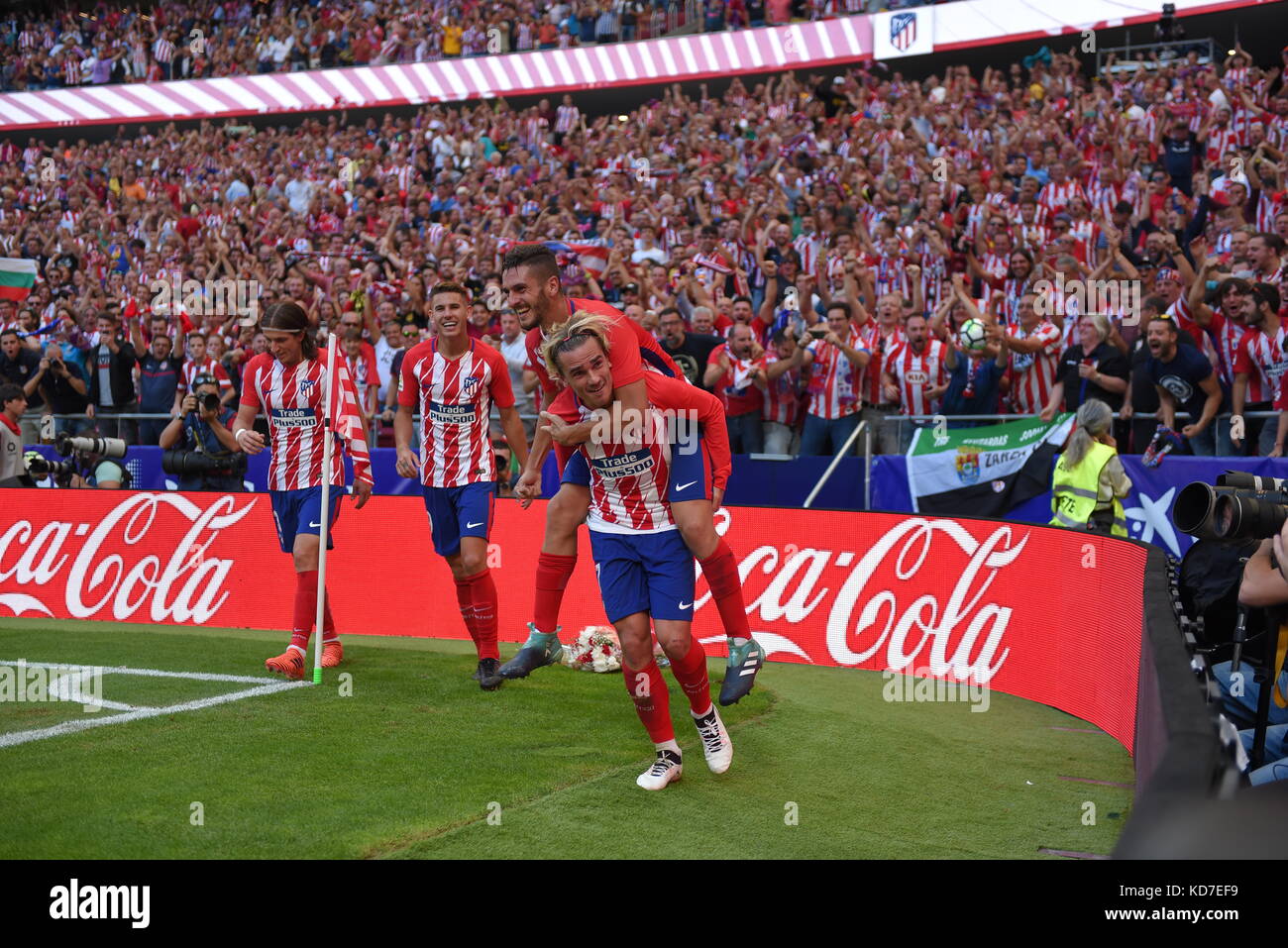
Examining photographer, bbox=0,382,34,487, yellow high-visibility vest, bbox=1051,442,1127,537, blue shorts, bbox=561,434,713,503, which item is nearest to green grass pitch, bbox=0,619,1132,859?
blue shorts, bbox=561,434,713,503

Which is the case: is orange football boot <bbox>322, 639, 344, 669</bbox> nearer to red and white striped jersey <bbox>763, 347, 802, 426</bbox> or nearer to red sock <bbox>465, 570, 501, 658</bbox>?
red sock <bbox>465, 570, 501, 658</bbox>

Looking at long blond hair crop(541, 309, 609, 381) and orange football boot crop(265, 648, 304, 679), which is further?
orange football boot crop(265, 648, 304, 679)

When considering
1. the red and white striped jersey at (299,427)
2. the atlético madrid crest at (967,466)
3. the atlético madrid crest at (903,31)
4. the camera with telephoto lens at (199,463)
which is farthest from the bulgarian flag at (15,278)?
the atlético madrid crest at (903,31)

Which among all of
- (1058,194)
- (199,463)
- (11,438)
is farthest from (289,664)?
(1058,194)

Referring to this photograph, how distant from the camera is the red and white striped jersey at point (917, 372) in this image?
1232cm

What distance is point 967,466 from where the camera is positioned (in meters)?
11.8

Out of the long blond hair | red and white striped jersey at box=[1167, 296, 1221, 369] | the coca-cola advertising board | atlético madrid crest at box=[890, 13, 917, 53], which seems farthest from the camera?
atlético madrid crest at box=[890, 13, 917, 53]

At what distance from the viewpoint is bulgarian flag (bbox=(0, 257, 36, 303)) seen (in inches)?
700

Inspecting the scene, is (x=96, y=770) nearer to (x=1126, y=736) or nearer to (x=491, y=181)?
(x=1126, y=736)

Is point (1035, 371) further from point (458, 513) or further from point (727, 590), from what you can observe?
point (727, 590)

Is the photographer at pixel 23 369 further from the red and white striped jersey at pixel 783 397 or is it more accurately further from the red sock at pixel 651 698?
the red sock at pixel 651 698

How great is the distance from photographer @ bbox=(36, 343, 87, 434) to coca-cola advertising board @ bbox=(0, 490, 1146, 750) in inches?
197

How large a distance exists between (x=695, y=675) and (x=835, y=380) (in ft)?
23.5

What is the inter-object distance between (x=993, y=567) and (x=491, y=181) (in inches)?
591
